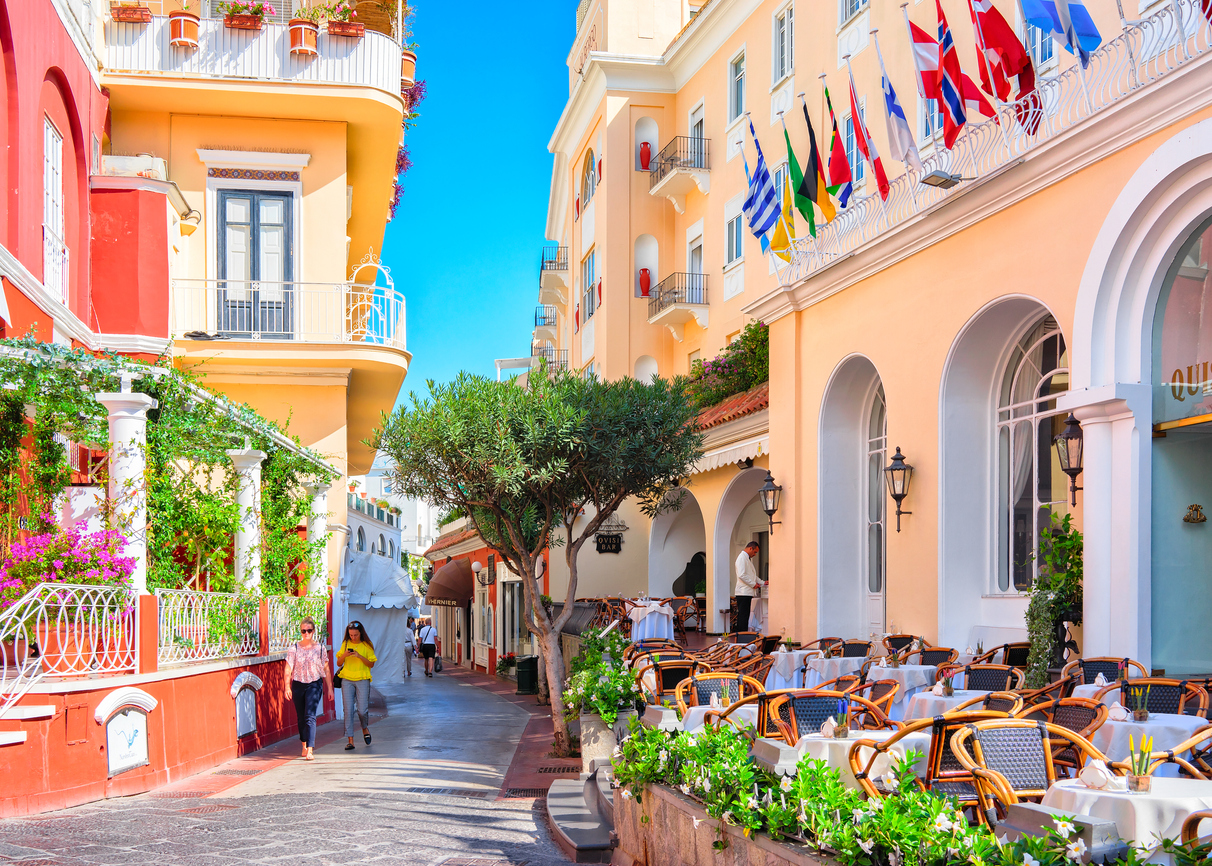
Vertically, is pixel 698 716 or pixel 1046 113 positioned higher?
pixel 1046 113

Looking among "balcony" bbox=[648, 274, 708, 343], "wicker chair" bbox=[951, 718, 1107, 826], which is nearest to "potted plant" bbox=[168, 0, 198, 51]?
"balcony" bbox=[648, 274, 708, 343]

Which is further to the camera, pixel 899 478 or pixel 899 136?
pixel 899 478

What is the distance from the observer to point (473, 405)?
42.9 feet

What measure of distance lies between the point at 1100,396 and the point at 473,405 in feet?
22.2

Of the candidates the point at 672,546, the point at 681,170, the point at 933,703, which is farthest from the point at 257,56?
the point at 933,703

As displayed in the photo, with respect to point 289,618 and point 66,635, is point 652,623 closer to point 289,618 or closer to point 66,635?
point 289,618

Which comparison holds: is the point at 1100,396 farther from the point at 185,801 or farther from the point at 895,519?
the point at 185,801

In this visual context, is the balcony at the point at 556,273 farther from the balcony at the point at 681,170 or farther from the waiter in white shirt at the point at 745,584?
the waiter in white shirt at the point at 745,584

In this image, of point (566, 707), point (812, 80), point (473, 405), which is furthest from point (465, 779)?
point (812, 80)

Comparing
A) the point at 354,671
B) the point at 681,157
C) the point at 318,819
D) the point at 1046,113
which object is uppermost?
the point at 681,157

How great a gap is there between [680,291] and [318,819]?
20108 mm

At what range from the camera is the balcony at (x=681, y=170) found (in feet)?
89.6

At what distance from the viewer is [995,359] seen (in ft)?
39.2

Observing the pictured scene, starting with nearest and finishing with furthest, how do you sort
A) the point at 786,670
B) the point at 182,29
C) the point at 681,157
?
the point at 786,670 < the point at 182,29 < the point at 681,157
